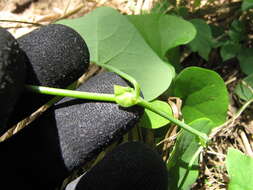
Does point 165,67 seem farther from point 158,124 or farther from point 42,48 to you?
point 42,48

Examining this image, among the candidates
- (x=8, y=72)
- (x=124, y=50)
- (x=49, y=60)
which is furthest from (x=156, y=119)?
→ (x=8, y=72)

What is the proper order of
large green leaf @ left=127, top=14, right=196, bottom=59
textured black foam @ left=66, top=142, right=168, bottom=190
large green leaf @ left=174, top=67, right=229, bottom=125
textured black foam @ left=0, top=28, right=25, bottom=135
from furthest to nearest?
1. large green leaf @ left=127, top=14, right=196, bottom=59
2. large green leaf @ left=174, top=67, right=229, bottom=125
3. textured black foam @ left=66, top=142, right=168, bottom=190
4. textured black foam @ left=0, top=28, right=25, bottom=135

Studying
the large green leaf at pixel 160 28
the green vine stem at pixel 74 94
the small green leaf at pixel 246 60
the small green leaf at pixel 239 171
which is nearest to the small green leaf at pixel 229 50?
the small green leaf at pixel 246 60

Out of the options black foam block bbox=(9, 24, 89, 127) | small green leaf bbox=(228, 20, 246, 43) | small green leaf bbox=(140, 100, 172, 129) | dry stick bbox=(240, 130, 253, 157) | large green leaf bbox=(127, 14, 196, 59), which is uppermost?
black foam block bbox=(9, 24, 89, 127)

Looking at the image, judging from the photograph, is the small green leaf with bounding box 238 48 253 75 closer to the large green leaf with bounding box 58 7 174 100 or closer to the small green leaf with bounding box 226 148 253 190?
the large green leaf with bounding box 58 7 174 100

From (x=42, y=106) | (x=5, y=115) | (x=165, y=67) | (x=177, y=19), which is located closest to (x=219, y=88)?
(x=165, y=67)

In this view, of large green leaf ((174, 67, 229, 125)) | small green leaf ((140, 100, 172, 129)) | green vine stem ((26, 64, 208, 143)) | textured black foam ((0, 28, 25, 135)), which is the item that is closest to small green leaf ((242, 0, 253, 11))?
large green leaf ((174, 67, 229, 125))

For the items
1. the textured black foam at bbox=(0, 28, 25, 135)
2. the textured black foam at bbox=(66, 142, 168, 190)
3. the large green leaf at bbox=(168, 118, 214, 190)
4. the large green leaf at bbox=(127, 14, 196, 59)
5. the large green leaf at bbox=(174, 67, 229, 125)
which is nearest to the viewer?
the textured black foam at bbox=(0, 28, 25, 135)

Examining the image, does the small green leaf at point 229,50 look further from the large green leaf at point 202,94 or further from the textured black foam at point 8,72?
the textured black foam at point 8,72
